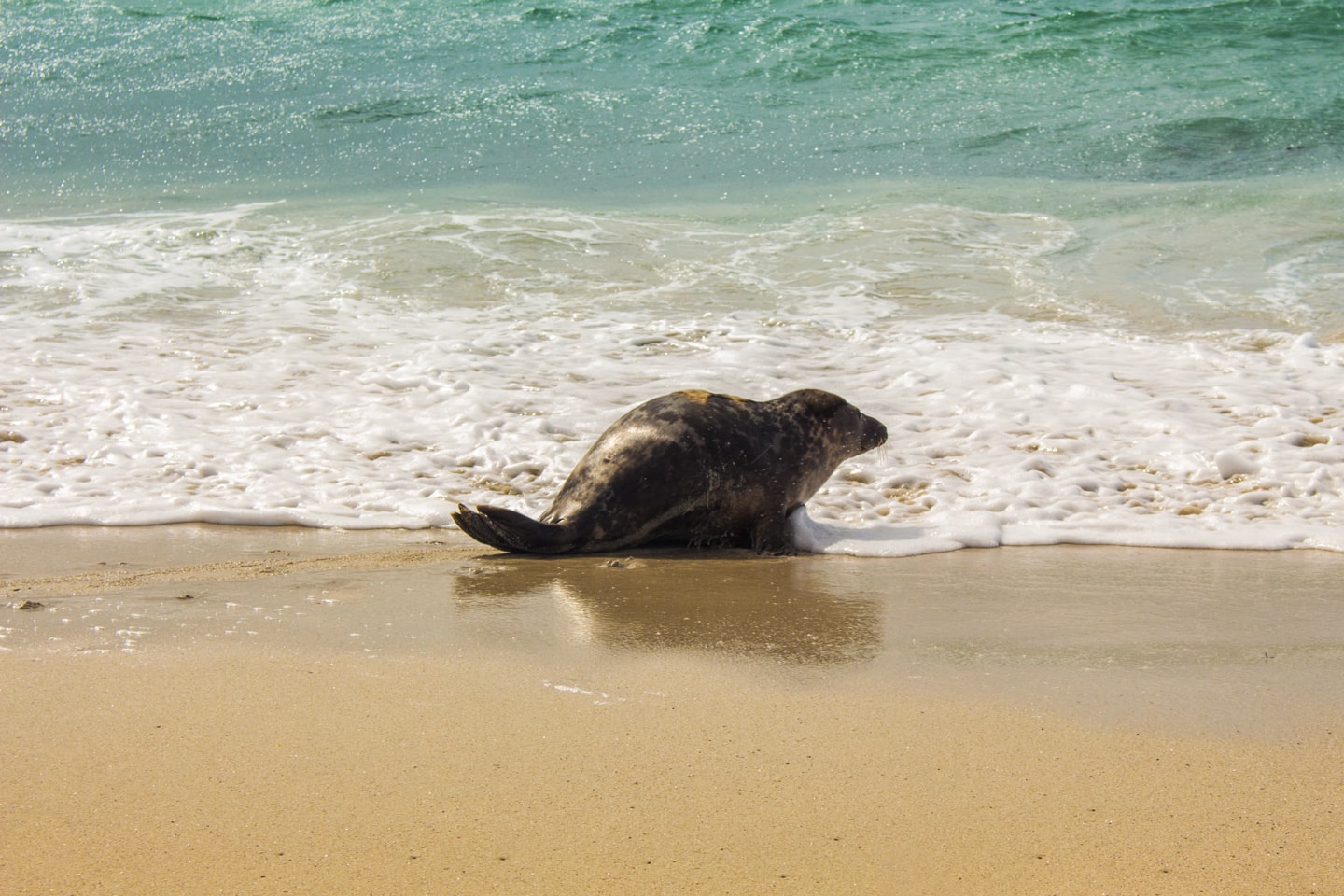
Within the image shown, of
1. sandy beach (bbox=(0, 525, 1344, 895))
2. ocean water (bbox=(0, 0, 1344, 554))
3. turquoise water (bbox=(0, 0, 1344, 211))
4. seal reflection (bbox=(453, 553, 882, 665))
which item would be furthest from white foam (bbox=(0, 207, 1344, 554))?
turquoise water (bbox=(0, 0, 1344, 211))

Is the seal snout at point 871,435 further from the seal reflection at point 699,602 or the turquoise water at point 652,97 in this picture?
the turquoise water at point 652,97

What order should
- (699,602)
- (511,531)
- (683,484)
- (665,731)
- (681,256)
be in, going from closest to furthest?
(665,731) → (699,602) → (511,531) → (683,484) → (681,256)

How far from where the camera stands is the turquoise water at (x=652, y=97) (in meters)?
14.9

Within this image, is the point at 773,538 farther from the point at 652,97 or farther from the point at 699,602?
the point at 652,97

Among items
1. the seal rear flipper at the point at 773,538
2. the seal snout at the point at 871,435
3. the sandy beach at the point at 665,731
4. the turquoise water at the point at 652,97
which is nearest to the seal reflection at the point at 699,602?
the sandy beach at the point at 665,731

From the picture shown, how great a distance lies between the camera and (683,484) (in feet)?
17.0

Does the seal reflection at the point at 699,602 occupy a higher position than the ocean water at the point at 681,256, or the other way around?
the ocean water at the point at 681,256

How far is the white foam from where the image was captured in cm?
568

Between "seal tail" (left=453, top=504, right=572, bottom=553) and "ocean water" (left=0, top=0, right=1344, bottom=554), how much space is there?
701 millimetres

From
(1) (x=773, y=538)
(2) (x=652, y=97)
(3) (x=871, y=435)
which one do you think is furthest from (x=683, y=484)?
(2) (x=652, y=97)

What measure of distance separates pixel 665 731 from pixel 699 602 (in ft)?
4.15

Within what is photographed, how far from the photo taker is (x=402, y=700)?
3186 mm

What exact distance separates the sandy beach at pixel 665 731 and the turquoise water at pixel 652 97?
33.5ft

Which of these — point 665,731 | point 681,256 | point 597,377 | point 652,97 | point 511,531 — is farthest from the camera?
point 652,97
